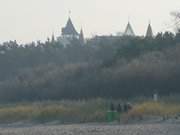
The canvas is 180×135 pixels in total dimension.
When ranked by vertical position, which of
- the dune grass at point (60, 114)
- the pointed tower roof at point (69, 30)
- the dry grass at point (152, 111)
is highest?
the pointed tower roof at point (69, 30)

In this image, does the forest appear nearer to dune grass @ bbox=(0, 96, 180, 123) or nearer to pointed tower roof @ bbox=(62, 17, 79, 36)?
dune grass @ bbox=(0, 96, 180, 123)

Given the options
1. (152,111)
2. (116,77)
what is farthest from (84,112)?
(116,77)

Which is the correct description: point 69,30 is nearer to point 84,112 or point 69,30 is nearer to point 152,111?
point 84,112

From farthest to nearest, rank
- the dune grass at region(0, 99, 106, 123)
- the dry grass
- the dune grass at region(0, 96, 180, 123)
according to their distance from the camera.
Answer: the dune grass at region(0, 99, 106, 123) < the dune grass at region(0, 96, 180, 123) < the dry grass

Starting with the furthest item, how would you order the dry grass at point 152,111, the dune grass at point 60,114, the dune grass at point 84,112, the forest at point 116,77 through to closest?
the forest at point 116,77 < the dune grass at point 60,114 < the dune grass at point 84,112 < the dry grass at point 152,111

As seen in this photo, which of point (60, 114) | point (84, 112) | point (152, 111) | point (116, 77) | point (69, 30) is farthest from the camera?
point (69, 30)

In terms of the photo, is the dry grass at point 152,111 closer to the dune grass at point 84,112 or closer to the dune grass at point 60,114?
the dune grass at point 84,112

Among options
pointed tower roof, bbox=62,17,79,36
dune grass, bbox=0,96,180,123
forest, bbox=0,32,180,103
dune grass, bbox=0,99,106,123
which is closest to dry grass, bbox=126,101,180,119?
dune grass, bbox=0,96,180,123

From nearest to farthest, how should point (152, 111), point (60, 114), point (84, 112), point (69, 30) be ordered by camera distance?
1. point (152, 111)
2. point (84, 112)
3. point (60, 114)
4. point (69, 30)

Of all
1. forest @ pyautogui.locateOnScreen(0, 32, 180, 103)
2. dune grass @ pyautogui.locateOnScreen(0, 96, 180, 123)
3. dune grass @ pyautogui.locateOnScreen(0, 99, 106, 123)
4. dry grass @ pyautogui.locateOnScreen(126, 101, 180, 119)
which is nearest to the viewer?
dry grass @ pyautogui.locateOnScreen(126, 101, 180, 119)

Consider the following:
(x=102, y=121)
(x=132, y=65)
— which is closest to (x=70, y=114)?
(x=102, y=121)

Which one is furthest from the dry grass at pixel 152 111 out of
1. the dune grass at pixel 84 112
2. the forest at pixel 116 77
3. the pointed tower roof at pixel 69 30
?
the pointed tower roof at pixel 69 30

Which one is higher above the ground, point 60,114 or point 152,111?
point 152,111

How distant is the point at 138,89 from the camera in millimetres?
63219
